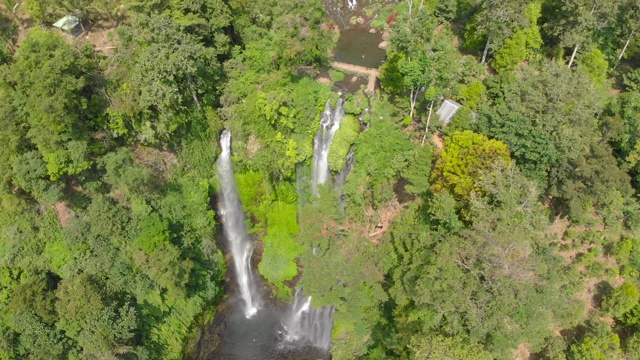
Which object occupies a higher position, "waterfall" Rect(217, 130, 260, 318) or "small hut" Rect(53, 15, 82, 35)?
"small hut" Rect(53, 15, 82, 35)

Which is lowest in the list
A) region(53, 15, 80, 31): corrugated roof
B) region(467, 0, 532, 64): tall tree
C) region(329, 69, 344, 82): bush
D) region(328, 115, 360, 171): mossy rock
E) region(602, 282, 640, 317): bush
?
region(602, 282, 640, 317): bush

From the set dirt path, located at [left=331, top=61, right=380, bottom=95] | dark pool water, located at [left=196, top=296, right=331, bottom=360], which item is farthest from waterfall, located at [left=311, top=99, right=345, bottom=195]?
dark pool water, located at [left=196, top=296, right=331, bottom=360]

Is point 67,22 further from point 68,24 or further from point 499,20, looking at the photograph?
point 499,20

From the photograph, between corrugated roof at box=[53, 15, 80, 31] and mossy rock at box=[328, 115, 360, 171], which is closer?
mossy rock at box=[328, 115, 360, 171]

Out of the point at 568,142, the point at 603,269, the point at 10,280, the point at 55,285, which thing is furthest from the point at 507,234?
the point at 10,280

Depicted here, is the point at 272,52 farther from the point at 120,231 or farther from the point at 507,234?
the point at 507,234

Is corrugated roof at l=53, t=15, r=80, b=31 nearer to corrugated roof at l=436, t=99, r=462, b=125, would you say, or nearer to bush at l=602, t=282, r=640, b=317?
corrugated roof at l=436, t=99, r=462, b=125

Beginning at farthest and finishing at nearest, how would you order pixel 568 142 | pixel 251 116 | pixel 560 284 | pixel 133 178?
pixel 251 116 → pixel 133 178 → pixel 560 284 → pixel 568 142
